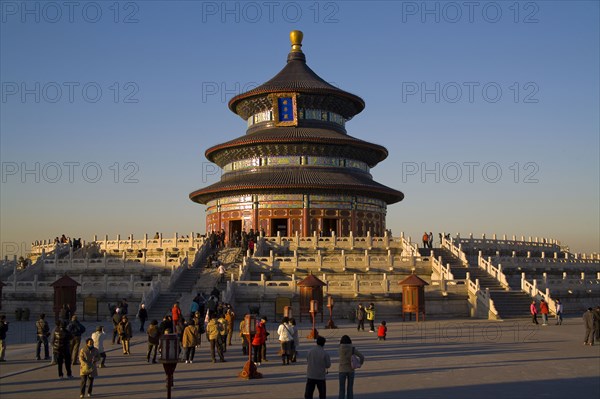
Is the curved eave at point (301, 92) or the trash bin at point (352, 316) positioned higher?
the curved eave at point (301, 92)

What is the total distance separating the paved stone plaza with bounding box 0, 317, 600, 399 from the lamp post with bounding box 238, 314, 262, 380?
0.80 feet

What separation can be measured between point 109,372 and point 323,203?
36091 millimetres

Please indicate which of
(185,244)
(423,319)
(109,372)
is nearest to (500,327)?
(423,319)

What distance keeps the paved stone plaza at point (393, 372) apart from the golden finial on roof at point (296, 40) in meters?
43.6

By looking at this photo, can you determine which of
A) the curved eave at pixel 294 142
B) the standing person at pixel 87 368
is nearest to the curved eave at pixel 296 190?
the curved eave at pixel 294 142

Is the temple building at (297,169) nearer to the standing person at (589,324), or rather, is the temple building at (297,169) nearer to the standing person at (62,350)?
the standing person at (589,324)

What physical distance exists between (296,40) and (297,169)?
16.3 metres

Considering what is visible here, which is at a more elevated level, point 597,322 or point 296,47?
point 296,47

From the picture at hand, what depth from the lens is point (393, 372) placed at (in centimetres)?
1662

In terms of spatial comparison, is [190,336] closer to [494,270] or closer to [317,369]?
[317,369]

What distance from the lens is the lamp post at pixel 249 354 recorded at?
15859 millimetres

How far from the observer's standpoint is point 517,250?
158 ft

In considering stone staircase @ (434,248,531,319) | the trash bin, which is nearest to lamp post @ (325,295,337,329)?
the trash bin

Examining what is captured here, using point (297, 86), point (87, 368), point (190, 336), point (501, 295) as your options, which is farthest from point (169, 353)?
point (297, 86)
